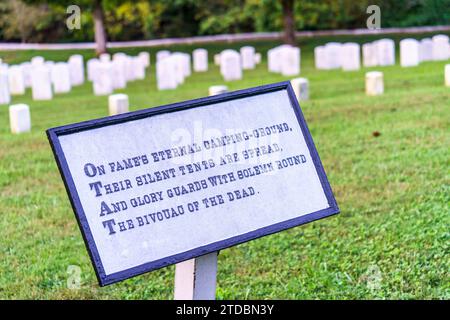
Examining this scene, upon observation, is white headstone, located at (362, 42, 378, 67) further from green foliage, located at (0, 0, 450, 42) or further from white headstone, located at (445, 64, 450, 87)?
green foliage, located at (0, 0, 450, 42)

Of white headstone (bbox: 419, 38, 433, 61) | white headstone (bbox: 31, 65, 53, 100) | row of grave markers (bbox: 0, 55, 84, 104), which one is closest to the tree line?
row of grave markers (bbox: 0, 55, 84, 104)

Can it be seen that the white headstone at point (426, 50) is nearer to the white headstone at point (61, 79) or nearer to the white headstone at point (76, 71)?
the white headstone at point (76, 71)

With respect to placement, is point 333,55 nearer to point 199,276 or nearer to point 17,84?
point 17,84

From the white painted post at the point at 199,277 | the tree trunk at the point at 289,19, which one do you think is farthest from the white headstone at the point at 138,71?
the white painted post at the point at 199,277

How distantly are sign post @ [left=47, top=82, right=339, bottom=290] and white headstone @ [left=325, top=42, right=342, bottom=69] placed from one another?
16024 mm

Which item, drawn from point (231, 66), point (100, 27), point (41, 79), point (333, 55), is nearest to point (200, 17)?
point (100, 27)

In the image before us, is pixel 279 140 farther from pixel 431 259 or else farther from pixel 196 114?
pixel 431 259

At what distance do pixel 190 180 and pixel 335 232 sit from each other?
101 inches

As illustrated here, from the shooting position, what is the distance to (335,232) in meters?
5.94

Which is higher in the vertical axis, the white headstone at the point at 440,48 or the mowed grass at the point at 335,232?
the mowed grass at the point at 335,232

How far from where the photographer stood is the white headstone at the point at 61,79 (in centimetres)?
1770

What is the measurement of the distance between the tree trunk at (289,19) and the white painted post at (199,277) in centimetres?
2396

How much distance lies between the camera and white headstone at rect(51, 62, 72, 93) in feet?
58.1
